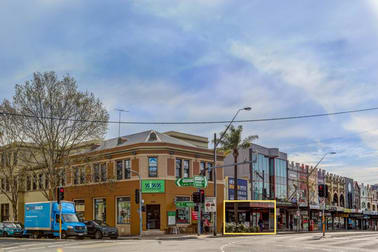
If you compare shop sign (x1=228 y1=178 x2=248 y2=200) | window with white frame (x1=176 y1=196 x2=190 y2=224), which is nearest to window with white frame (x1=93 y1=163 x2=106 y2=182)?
window with white frame (x1=176 y1=196 x2=190 y2=224)

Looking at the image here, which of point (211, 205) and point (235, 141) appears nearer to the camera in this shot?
point (211, 205)

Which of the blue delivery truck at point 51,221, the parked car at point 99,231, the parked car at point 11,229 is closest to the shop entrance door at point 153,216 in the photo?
the parked car at point 99,231

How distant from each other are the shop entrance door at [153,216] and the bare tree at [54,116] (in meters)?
8.99

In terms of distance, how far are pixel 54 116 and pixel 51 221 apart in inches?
342

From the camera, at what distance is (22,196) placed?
6431 centimetres

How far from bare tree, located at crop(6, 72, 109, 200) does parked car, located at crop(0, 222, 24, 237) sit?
16.6 ft

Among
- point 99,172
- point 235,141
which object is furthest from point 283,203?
point 99,172

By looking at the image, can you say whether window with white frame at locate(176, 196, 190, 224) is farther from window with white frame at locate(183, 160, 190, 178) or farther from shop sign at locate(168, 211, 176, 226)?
window with white frame at locate(183, 160, 190, 178)

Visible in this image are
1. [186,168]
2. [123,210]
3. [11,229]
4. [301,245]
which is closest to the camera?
[301,245]

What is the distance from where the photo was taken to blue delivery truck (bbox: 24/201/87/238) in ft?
126

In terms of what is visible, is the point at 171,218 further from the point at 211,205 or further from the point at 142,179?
the point at 211,205

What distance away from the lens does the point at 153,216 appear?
4722cm

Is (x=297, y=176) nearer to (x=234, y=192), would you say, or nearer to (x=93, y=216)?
(x=234, y=192)

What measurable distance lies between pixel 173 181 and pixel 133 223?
547 centimetres
